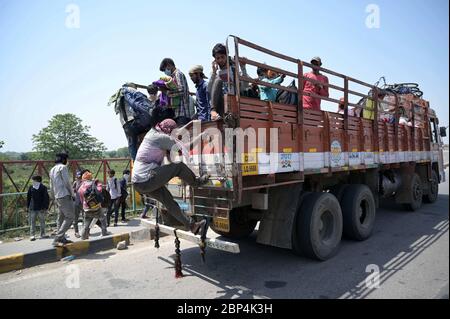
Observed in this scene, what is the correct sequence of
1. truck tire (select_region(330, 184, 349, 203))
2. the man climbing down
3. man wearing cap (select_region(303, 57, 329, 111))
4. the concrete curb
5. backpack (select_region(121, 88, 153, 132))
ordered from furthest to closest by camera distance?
truck tire (select_region(330, 184, 349, 203)) → man wearing cap (select_region(303, 57, 329, 111)) → the concrete curb → backpack (select_region(121, 88, 153, 132)) → the man climbing down

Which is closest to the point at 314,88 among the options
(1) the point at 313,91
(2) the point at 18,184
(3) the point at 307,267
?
(1) the point at 313,91

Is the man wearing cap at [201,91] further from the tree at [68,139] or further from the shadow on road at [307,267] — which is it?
the tree at [68,139]

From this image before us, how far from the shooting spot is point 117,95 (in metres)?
4.82

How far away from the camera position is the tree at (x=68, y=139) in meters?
22.9

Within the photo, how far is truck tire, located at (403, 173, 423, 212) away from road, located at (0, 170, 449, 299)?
2.39 m

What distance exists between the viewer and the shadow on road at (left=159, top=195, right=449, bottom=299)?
356 centimetres

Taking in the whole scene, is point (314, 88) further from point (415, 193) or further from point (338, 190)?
point (415, 193)

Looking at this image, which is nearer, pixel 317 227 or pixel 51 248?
pixel 317 227

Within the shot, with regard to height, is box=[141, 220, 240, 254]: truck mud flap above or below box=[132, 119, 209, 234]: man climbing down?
below

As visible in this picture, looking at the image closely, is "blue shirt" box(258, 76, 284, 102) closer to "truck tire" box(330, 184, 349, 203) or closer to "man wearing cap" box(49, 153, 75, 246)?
"truck tire" box(330, 184, 349, 203)

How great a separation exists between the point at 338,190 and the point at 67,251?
16.5 feet

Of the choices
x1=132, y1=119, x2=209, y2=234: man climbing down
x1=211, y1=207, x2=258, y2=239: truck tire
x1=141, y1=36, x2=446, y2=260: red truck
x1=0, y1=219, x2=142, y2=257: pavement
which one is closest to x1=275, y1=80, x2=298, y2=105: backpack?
x1=141, y1=36, x2=446, y2=260: red truck

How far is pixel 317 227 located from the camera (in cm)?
435
